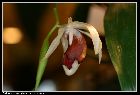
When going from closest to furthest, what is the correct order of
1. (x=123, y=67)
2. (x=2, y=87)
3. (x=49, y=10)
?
(x=123, y=67) → (x=2, y=87) → (x=49, y=10)

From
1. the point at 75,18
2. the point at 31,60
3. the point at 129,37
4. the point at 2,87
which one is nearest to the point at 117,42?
the point at 129,37

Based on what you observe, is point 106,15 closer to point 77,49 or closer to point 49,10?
point 77,49

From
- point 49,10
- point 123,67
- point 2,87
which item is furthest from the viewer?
point 49,10

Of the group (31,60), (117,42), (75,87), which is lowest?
(75,87)

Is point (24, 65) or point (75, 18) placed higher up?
point (75, 18)

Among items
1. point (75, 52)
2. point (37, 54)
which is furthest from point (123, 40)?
point (37, 54)

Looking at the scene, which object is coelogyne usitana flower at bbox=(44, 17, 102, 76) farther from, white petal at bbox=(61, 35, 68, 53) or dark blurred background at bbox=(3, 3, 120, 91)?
dark blurred background at bbox=(3, 3, 120, 91)
